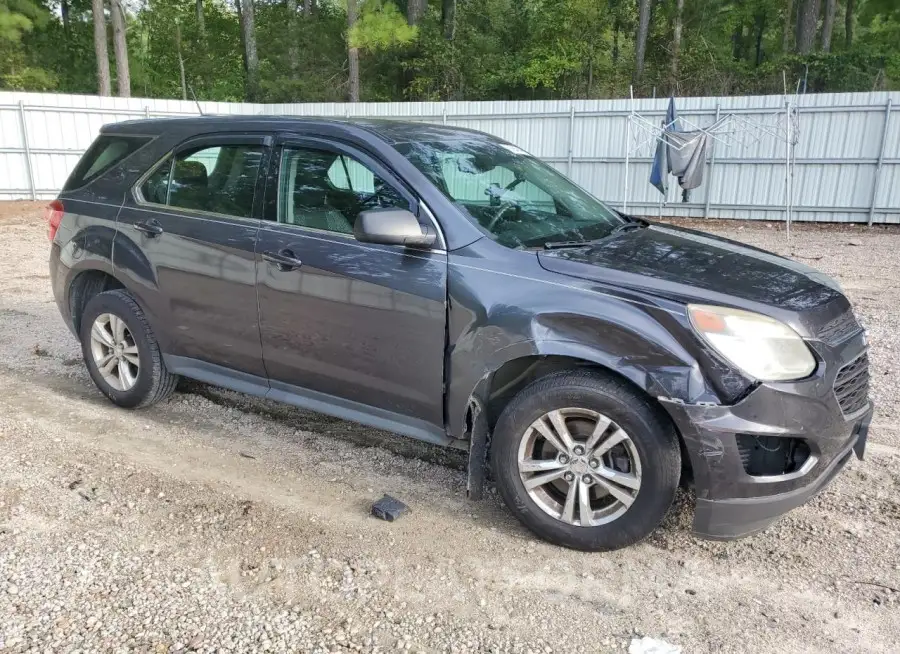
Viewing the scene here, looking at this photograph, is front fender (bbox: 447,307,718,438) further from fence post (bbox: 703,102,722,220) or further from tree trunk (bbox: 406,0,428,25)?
tree trunk (bbox: 406,0,428,25)

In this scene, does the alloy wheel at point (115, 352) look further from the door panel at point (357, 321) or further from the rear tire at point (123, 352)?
the door panel at point (357, 321)

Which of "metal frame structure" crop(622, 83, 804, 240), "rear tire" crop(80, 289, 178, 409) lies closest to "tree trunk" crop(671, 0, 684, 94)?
"metal frame structure" crop(622, 83, 804, 240)

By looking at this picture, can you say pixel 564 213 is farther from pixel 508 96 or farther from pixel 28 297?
pixel 508 96

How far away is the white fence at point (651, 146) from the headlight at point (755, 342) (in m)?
13.0

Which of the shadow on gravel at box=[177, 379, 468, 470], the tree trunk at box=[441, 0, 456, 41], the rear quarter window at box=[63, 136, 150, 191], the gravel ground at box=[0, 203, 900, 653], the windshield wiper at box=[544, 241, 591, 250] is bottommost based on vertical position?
the shadow on gravel at box=[177, 379, 468, 470]

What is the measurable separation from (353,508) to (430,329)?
3.21ft

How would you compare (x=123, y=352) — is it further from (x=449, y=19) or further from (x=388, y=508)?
(x=449, y=19)

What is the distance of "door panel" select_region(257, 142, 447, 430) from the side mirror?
0.27ft

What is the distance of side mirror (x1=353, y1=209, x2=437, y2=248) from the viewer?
3135 mm

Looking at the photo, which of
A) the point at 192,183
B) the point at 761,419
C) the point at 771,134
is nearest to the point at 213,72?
the point at 771,134

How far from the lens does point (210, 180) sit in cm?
409

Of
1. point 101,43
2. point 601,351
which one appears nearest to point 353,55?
point 101,43

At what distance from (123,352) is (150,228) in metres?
0.88

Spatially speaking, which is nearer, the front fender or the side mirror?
the front fender
